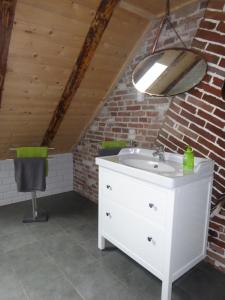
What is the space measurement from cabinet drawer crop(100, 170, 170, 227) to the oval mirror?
922 millimetres

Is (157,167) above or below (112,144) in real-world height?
below

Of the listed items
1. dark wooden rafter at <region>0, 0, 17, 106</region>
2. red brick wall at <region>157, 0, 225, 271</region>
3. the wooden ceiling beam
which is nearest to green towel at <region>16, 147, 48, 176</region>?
dark wooden rafter at <region>0, 0, 17, 106</region>

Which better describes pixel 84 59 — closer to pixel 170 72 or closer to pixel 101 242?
pixel 170 72

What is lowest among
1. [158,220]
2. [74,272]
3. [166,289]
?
[74,272]

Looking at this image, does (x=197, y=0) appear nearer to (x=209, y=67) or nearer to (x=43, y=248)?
(x=209, y=67)

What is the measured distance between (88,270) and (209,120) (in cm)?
165

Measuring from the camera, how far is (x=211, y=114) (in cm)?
187

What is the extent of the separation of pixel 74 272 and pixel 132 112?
1737mm

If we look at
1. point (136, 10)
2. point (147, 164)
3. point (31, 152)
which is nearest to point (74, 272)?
point (147, 164)

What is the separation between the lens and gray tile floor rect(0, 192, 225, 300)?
5.62 feet

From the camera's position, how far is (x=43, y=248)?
2.28 meters

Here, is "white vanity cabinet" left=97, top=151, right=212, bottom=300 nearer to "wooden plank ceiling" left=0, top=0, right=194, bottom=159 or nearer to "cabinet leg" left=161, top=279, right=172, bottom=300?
"cabinet leg" left=161, top=279, right=172, bottom=300

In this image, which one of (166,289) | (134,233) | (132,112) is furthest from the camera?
(132,112)

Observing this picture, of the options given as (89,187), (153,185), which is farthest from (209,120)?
(89,187)
